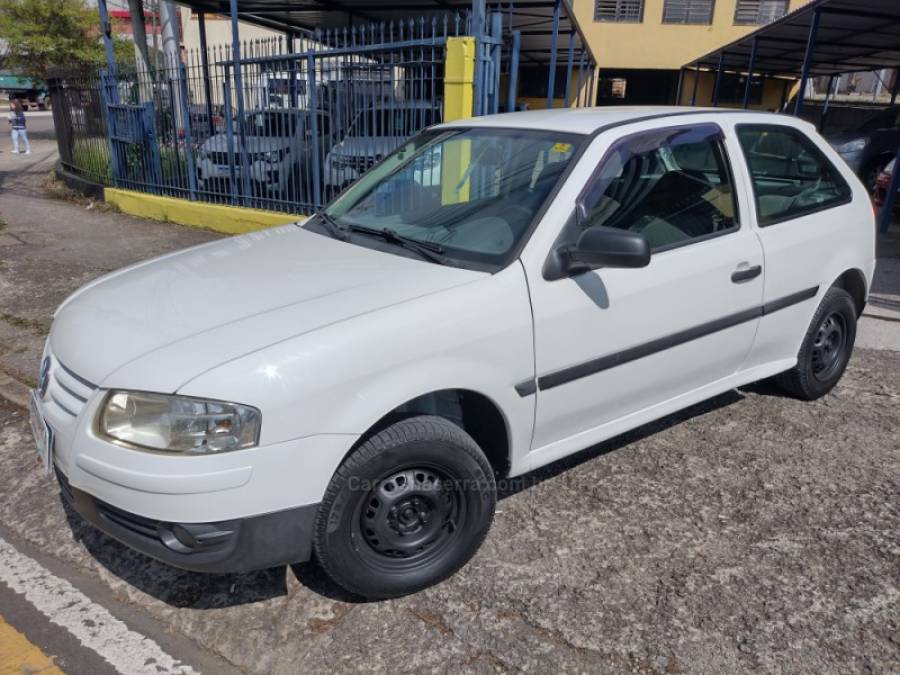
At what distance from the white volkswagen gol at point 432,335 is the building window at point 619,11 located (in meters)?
23.9

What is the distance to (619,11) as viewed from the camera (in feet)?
82.8

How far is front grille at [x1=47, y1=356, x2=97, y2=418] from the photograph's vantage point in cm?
238

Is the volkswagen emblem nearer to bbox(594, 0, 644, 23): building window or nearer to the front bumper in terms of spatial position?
the front bumper

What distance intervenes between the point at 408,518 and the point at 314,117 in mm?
6230

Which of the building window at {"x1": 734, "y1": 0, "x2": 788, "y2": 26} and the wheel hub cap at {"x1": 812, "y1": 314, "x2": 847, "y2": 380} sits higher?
the building window at {"x1": 734, "y1": 0, "x2": 788, "y2": 26}

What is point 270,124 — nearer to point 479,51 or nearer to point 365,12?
point 479,51

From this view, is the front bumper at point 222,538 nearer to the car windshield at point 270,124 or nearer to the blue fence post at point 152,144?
the car windshield at point 270,124

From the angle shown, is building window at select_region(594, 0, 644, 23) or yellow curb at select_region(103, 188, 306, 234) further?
building window at select_region(594, 0, 644, 23)

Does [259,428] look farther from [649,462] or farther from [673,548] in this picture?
[649,462]

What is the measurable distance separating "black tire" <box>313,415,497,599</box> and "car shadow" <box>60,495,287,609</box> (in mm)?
423

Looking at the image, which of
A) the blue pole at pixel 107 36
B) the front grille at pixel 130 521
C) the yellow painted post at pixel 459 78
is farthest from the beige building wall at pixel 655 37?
the front grille at pixel 130 521

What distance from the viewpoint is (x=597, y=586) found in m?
2.71

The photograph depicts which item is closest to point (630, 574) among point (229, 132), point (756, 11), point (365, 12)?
point (229, 132)

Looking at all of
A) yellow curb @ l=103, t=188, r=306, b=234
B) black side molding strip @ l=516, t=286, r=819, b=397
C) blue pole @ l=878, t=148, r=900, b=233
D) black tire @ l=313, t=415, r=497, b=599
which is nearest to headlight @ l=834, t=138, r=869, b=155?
blue pole @ l=878, t=148, r=900, b=233
